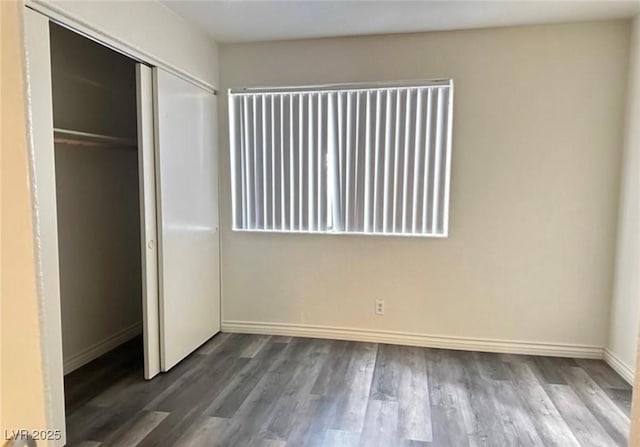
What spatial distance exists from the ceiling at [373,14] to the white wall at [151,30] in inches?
4.4

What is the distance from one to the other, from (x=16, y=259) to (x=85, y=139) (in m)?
2.76

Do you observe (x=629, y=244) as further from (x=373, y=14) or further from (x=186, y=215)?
(x=186, y=215)

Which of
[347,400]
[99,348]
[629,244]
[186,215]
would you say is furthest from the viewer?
[99,348]

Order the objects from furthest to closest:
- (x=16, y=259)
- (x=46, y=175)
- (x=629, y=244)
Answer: (x=629, y=244), (x=46, y=175), (x=16, y=259)

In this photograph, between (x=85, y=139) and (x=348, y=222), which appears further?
(x=348, y=222)

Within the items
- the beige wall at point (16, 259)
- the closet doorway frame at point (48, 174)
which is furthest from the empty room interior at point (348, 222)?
the beige wall at point (16, 259)

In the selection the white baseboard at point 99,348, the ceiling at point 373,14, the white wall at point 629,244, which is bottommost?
the white baseboard at point 99,348

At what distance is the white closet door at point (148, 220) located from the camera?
8.87ft

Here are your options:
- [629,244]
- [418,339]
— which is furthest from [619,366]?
[418,339]

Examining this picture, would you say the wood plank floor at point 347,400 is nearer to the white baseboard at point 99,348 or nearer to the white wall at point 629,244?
the white baseboard at point 99,348

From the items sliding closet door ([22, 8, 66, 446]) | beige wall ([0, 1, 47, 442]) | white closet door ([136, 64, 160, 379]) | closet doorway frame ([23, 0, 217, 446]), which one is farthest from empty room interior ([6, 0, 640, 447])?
beige wall ([0, 1, 47, 442])

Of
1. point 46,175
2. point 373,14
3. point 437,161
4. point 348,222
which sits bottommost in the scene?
point 348,222

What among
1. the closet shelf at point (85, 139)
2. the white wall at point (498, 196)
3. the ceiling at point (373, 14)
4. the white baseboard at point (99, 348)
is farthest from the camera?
the white wall at point (498, 196)

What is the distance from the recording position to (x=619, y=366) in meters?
3.02
